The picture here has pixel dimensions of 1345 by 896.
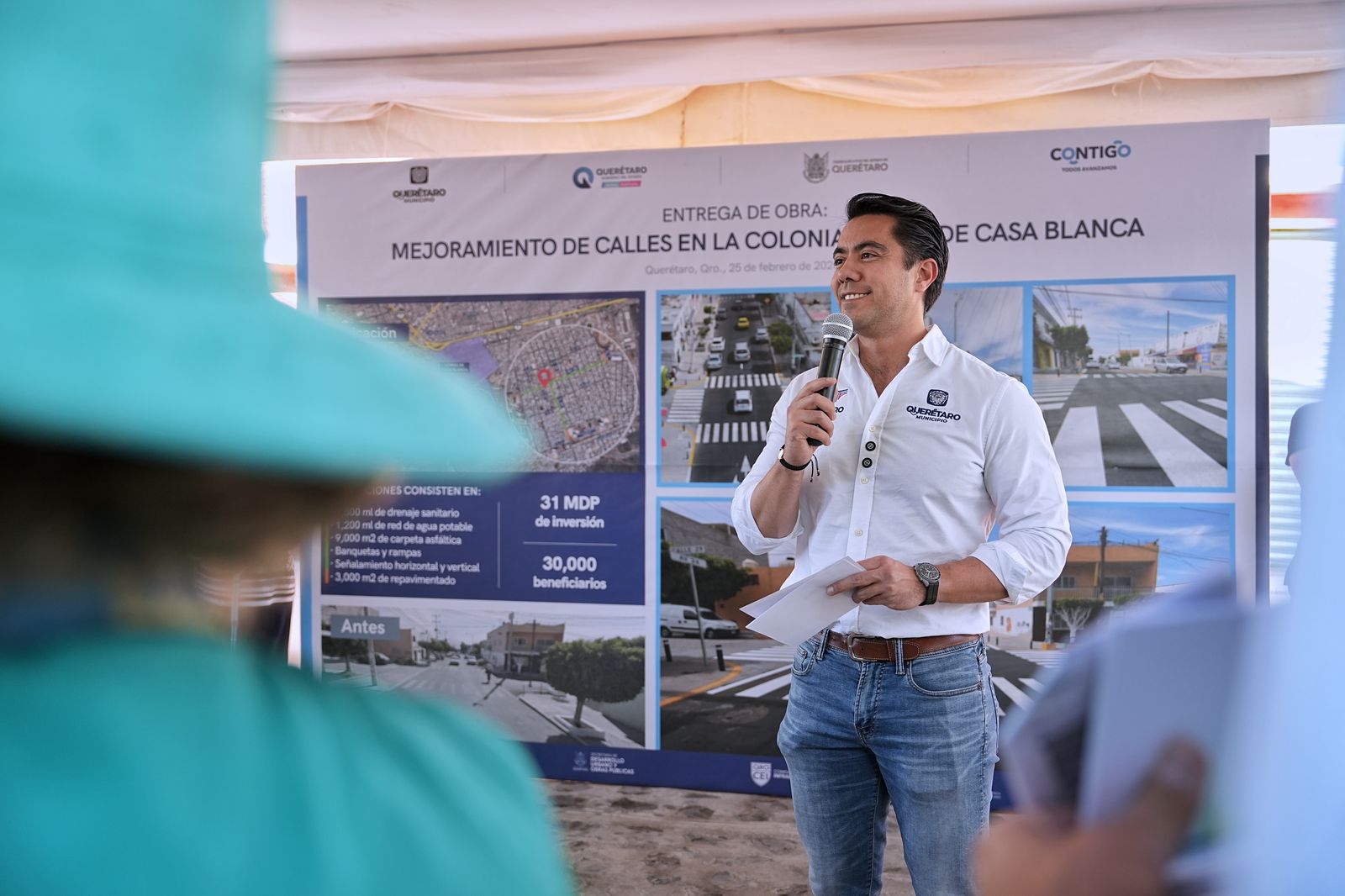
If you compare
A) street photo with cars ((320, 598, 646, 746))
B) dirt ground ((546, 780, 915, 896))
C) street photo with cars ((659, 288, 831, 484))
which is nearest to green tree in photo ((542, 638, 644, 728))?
street photo with cars ((320, 598, 646, 746))

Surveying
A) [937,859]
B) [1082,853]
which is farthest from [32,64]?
[937,859]

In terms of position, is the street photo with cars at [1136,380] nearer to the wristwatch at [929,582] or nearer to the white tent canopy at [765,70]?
the white tent canopy at [765,70]

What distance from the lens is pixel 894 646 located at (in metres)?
2.29

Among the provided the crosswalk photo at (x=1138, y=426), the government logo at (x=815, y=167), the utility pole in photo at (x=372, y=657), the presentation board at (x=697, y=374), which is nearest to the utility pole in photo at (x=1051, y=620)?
the presentation board at (x=697, y=374)

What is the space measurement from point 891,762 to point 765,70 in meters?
3.28

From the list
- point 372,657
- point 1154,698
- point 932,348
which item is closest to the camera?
point 1154,698

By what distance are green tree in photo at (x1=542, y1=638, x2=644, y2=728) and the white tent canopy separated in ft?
7.64

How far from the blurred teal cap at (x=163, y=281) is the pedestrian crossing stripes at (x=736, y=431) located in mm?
4098

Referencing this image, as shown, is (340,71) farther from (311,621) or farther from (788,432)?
(788,432)

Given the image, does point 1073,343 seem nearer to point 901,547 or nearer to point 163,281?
point 901,547

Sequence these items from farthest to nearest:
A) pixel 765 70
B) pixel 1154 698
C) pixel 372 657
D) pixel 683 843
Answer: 1. pixel 372 657
2. pixel 765 70
3. pixel 683 843
4. pixel 1154 698

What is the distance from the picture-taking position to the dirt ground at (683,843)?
12.3ft

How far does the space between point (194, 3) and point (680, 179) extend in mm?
4298

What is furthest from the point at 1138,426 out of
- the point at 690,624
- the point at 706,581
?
the point at 690,624
